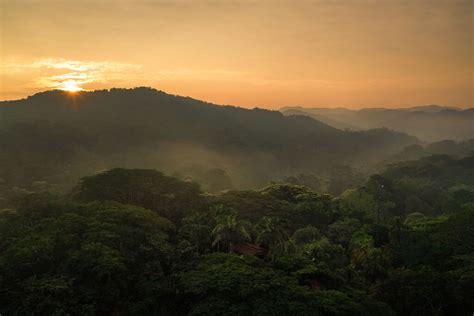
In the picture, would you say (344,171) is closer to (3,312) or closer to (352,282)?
(352,282)

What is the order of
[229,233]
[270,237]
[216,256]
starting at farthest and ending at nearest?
[270,237] < [229,233] < [216,256]

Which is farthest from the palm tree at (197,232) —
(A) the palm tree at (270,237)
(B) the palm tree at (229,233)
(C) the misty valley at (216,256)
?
(A) the palm tree at (270,237)

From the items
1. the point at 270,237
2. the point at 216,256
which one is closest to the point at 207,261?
the point at 216,256

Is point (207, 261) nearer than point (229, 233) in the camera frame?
Yes

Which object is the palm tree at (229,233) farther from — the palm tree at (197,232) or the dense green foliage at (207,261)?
the palm tree at (197,232)

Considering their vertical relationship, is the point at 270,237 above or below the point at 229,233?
below

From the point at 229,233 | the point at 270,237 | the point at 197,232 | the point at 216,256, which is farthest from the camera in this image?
the point at 270,237

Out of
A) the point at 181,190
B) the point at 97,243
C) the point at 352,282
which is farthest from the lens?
the point at 181,190

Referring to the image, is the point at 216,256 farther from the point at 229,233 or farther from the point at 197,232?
the point at 197,232

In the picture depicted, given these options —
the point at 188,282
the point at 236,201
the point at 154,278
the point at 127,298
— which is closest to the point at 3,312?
the point at 127,298
